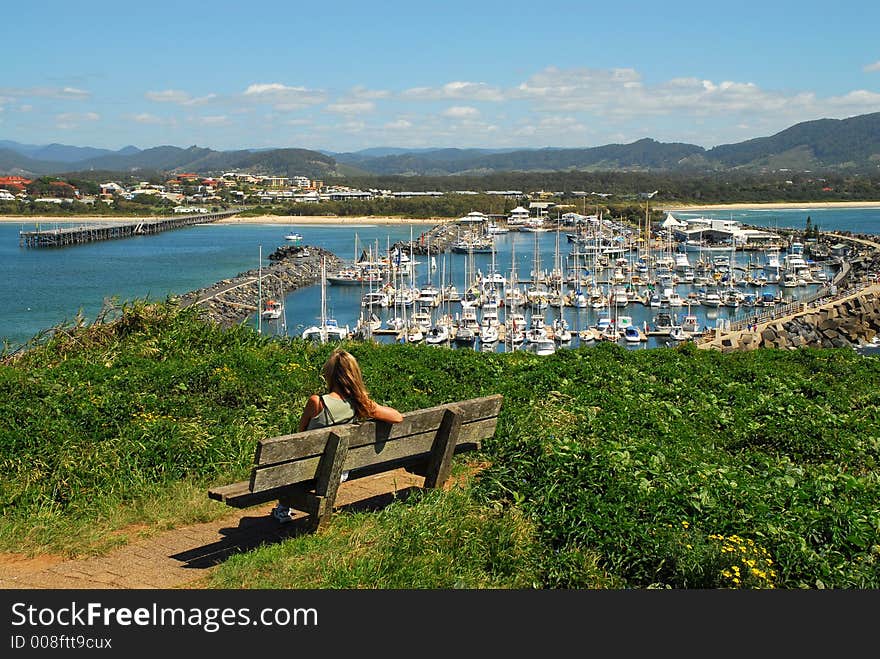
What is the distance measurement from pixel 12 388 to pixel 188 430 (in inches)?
65.3

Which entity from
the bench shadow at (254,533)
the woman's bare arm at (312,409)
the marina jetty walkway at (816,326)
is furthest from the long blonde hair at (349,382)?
the marina jetty walkway at (816,326)

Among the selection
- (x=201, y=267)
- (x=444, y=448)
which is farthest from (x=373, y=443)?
(x=201, y=267)

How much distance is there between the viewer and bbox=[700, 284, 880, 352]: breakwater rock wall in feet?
103

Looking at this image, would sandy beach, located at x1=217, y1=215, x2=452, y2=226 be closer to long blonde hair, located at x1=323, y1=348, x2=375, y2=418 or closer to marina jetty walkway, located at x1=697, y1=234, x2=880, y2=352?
marina jetty walkway, located at x1=697, y1=234, x2=880, y2=352

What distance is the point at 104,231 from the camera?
94688mm

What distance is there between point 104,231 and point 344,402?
9749 cm

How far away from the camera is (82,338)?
9.07 metres

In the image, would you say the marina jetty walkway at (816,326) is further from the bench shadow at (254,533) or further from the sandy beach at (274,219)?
the sandy beach at (274,219)

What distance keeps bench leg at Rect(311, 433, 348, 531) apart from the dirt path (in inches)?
8.5

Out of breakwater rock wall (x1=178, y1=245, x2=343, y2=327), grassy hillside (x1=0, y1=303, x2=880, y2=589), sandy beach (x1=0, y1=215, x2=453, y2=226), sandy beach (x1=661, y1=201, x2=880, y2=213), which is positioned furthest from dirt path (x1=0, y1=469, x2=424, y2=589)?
sandy beach (x1=661, y1=201, x2=880, y2=213)

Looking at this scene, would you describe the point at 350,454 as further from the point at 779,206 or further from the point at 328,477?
the point at 779,206

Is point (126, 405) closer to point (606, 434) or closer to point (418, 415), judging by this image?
point (418, 415)

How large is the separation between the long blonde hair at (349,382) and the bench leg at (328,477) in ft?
0.89

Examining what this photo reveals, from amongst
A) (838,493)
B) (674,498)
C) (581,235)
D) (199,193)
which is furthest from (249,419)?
(199,193)
